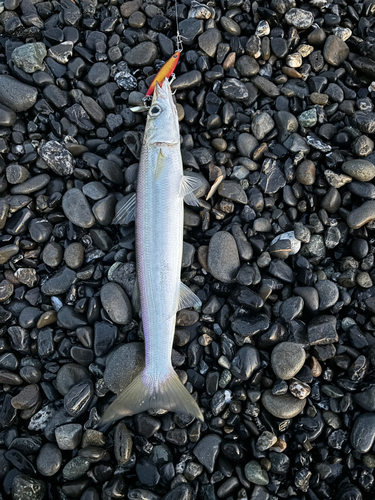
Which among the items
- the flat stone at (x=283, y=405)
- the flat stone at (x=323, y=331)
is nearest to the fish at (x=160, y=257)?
the flat stone at (x=283, y=405)

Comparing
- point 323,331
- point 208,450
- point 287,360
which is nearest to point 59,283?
point 208,450

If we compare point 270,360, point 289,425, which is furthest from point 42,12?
point 289,425

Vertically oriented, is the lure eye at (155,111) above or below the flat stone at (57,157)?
above

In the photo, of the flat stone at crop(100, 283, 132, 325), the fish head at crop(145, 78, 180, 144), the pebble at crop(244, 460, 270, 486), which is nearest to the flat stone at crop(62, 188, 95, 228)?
the flat stone at crop(100, 283, 132, 325)

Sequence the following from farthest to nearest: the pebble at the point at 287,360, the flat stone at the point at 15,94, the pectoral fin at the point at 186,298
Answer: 1. the flat stone at the point at 15,94
2. the pectoral fin at the point at 186,298
3. the pebble at the point at 287,360

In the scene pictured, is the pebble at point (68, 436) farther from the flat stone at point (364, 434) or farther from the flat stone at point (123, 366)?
the flat stone at point (364, 434)

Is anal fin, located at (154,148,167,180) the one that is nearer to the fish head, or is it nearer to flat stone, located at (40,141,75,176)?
the fish head

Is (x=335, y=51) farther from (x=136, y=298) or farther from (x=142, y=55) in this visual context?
(x=136, y=298)

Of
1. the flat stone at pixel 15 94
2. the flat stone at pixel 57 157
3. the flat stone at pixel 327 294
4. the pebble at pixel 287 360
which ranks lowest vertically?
the pebble at pixel 287 360
